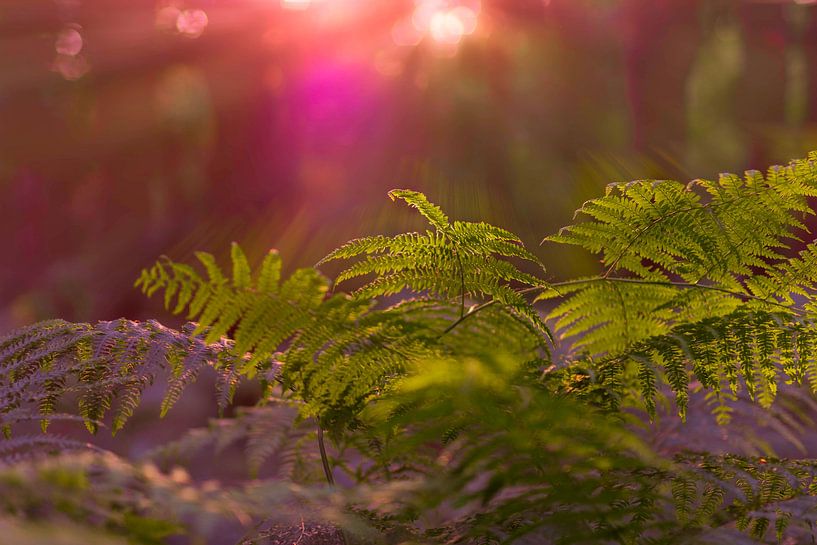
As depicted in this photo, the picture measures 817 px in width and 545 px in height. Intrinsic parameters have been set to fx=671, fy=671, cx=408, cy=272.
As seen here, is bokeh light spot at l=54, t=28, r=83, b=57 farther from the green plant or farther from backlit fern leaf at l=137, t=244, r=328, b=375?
backlit fern leaf at l=137, t=244, r=328, b=375

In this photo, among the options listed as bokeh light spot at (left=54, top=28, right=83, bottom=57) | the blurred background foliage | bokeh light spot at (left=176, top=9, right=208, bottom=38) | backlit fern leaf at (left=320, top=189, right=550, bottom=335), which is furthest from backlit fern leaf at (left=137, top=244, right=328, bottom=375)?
bokeh light spot at (left=54, top=28, right=83, bottom=57)

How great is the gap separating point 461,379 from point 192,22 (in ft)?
27.1

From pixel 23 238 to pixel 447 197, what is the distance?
13.5 feet

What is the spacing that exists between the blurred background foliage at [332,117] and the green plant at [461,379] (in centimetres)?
329

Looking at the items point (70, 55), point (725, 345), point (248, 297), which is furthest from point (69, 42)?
point (725, 345)

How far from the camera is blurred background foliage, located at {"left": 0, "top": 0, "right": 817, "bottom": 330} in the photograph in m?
5.32

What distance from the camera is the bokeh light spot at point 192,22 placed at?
7.79m

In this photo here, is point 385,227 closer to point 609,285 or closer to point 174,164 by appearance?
point 174,164

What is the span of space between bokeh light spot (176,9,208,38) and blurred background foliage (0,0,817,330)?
28mm

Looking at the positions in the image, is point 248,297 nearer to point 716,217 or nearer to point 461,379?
point 461,379

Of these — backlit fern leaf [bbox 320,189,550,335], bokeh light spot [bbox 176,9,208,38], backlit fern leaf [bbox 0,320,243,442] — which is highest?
bokeh light spot [bbox 176,9,208,38]

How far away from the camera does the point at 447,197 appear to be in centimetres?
519

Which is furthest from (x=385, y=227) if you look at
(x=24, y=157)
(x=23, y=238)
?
(x=24, y=157)

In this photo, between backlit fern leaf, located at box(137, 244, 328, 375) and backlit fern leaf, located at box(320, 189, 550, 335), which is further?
backlit fern leaf, located at box(320, 189, 550, 335)
